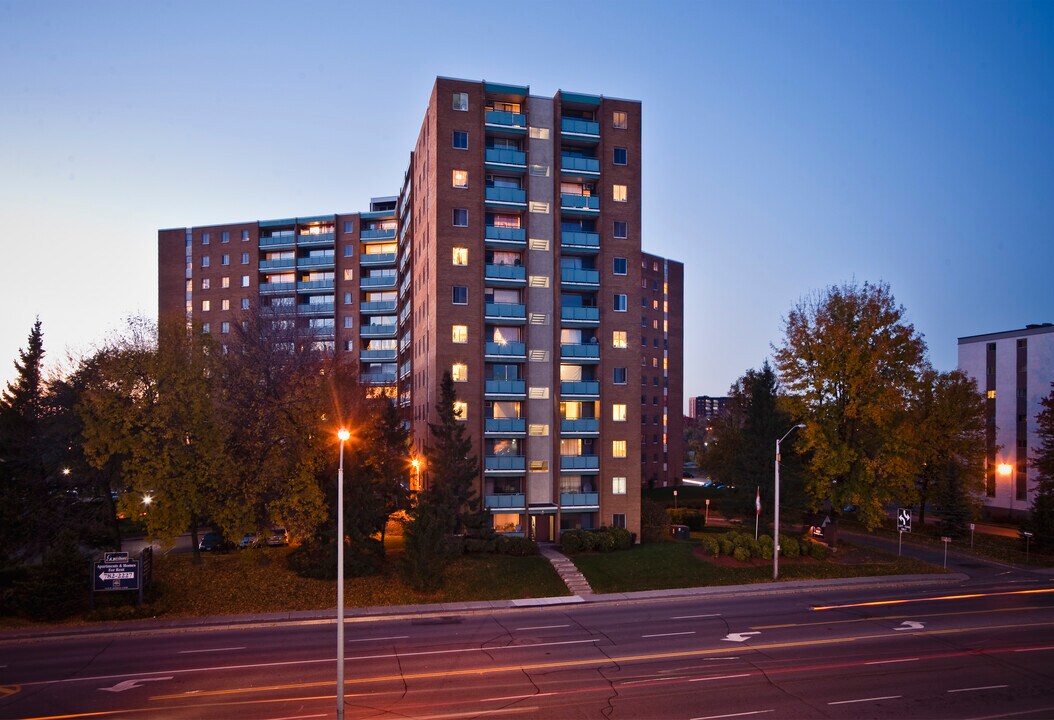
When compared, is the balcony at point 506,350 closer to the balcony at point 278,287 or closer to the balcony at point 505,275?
the balcony at point 505,275

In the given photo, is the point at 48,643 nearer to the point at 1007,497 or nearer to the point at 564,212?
the point at 564,212

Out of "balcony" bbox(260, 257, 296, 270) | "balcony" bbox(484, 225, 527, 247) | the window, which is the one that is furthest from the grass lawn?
"balcony" bbox(260, 257, 296, 270)

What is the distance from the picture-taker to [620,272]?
49.8m

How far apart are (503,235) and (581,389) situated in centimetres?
1282

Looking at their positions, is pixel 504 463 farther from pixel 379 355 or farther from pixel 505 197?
pixel 379 355

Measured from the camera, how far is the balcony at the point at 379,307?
270 feet

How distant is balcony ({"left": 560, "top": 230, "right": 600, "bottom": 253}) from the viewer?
48.8m

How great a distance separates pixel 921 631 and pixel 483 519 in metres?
23.8

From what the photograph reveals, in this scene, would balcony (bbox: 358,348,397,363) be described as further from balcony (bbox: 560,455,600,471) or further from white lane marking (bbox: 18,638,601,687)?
white lane marking (bbox: 18,638,601,687)

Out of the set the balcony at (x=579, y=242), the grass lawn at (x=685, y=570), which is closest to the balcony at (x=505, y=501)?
the grass lawn at (x=685, y=570)

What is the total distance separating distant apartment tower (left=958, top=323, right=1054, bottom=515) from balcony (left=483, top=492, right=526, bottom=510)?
5097 centimetres

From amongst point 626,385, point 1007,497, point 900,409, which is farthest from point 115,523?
point 1007,497

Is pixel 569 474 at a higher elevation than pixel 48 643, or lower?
higher

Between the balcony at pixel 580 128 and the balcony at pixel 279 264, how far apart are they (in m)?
49.4
